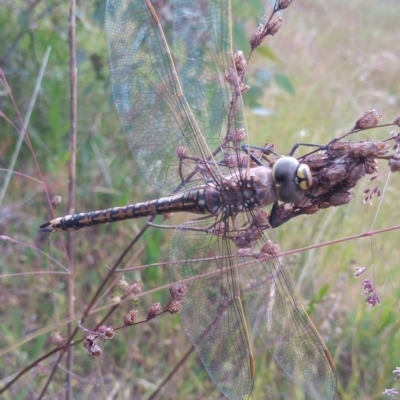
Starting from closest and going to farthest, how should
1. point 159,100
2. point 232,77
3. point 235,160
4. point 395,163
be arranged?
1. point 395,163
2. point 232,77
3. point 235,160
4. point 159,100

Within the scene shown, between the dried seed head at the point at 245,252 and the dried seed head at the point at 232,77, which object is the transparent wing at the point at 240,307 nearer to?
the dried seed head at the point at 245,252

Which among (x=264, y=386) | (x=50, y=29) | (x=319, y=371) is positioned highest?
(x=50, y=29)

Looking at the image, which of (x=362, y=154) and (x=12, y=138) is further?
(x=12, y=138)

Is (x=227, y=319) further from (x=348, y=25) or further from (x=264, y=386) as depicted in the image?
(x=348, y=25)

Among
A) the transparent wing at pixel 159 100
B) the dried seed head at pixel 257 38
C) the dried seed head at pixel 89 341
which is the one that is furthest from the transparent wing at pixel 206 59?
the dried seed head at pixel 89 341

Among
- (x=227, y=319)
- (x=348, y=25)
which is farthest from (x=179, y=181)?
(x=348, y=25)

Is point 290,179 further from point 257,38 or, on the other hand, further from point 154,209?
point 154,209

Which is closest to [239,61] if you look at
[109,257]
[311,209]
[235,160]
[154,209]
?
[235,160]
